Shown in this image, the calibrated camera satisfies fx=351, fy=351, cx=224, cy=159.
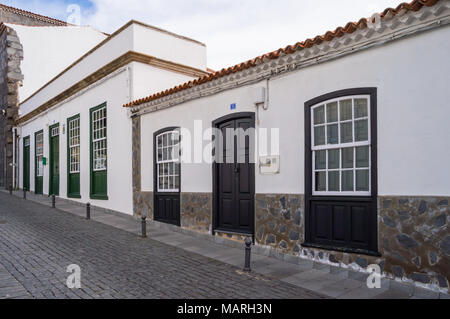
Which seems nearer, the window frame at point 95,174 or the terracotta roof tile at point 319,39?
the terracotta roof tile at point 319,39

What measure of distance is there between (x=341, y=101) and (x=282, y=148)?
1435 mm

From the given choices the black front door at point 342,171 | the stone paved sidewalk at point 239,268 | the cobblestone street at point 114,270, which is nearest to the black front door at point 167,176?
the stone paved sidewalk at point 239,268

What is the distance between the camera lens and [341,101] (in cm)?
586

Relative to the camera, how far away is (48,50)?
21.4 metres

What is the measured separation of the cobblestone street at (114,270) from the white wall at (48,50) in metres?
15.5

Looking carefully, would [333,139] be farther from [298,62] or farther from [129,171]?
[129,171]

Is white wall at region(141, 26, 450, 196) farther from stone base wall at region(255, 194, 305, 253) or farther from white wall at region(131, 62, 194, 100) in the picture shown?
white wall at region(131, 62, 194, 100)

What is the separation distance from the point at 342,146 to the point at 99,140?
32.1 ft

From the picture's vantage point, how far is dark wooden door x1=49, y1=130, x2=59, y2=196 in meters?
16.9

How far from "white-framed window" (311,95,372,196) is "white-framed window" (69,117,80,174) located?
37.2ft

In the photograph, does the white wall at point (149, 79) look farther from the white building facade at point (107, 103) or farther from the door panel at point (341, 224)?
the door panel at point (341, 224)

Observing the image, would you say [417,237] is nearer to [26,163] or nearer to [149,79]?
[149,79]

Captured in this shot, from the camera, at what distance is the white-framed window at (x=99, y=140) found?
1277 cm

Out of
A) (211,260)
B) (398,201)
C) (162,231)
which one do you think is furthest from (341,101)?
(162,231)
